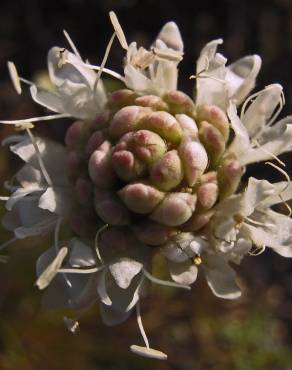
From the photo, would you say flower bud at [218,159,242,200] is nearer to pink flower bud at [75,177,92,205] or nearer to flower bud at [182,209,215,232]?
flower bud at [182,209,215,232]

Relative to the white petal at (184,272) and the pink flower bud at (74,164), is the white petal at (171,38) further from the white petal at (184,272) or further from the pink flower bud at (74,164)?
the white petal at (184,272)

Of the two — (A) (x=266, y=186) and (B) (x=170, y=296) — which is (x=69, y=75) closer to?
(A) (x=266, y=186)

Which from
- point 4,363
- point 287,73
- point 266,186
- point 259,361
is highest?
point 266,186

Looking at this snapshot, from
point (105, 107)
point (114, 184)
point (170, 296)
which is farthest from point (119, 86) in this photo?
point (114, 184)

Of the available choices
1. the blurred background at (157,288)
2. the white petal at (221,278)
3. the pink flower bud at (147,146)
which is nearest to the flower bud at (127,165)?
the pink flower bud at (147,146)

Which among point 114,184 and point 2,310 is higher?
point 114,184

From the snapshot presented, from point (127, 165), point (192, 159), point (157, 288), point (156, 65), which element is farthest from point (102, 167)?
point (157, 288)

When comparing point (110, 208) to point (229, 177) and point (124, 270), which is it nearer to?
point (124, 270)

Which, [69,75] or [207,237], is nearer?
[207,237]
